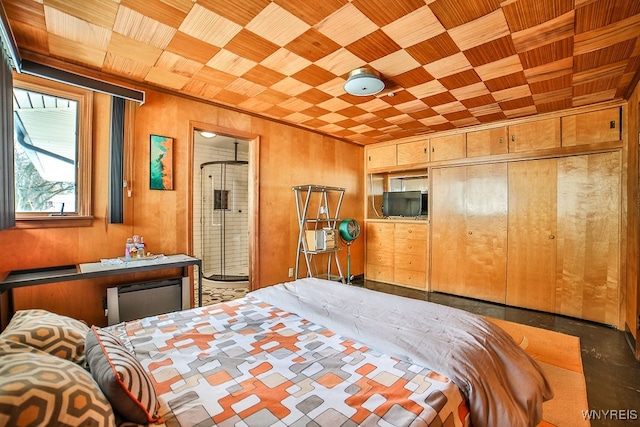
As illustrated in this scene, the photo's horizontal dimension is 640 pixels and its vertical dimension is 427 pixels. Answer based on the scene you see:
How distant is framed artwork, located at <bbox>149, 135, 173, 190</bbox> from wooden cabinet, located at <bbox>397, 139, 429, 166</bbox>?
11.0 ft

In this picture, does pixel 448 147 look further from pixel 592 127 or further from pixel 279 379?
pixel 279 379

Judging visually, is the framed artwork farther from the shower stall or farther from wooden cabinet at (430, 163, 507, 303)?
wooden cabinet at (430, 163, 507, 303)

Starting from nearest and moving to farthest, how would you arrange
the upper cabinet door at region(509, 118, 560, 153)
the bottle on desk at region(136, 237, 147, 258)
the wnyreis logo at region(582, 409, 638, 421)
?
1. the wnyreis logo at region(582, 409, 638, 421)
2. the bottle on desk at region(136, 237, 147, 258)
3. the upper cabinet door at region(509, 118, 560, 153)

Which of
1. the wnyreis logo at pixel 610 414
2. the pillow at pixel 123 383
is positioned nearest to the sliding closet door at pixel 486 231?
the wnyreis logo at pixel 610 414

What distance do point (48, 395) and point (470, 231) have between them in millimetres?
4362

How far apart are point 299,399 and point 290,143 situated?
348cm

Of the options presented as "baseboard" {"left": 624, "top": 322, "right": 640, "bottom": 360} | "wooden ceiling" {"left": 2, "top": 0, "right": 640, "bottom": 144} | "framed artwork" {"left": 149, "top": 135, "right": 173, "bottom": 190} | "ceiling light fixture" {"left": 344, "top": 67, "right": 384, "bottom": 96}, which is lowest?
"baseboard" {"left": 624, "top": 322, "right": 640, "bottom": 360}

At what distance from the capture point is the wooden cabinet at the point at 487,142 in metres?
3.79

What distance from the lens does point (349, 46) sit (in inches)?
84.7

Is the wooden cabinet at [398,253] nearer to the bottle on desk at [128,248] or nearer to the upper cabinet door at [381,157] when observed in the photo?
the upper cabinet door at [381,157]

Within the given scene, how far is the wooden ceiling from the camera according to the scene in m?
1.77

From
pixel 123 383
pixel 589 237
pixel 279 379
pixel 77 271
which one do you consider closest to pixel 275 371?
Answer: pixel 279 379

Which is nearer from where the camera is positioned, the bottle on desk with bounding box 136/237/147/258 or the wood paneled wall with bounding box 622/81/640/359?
the wood paneled wall with bounding box 622/81/640/359

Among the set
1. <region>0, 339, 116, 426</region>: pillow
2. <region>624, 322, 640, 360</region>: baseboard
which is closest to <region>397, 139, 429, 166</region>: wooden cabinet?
<region>624, 322, 640, 360</region>: baseboard
